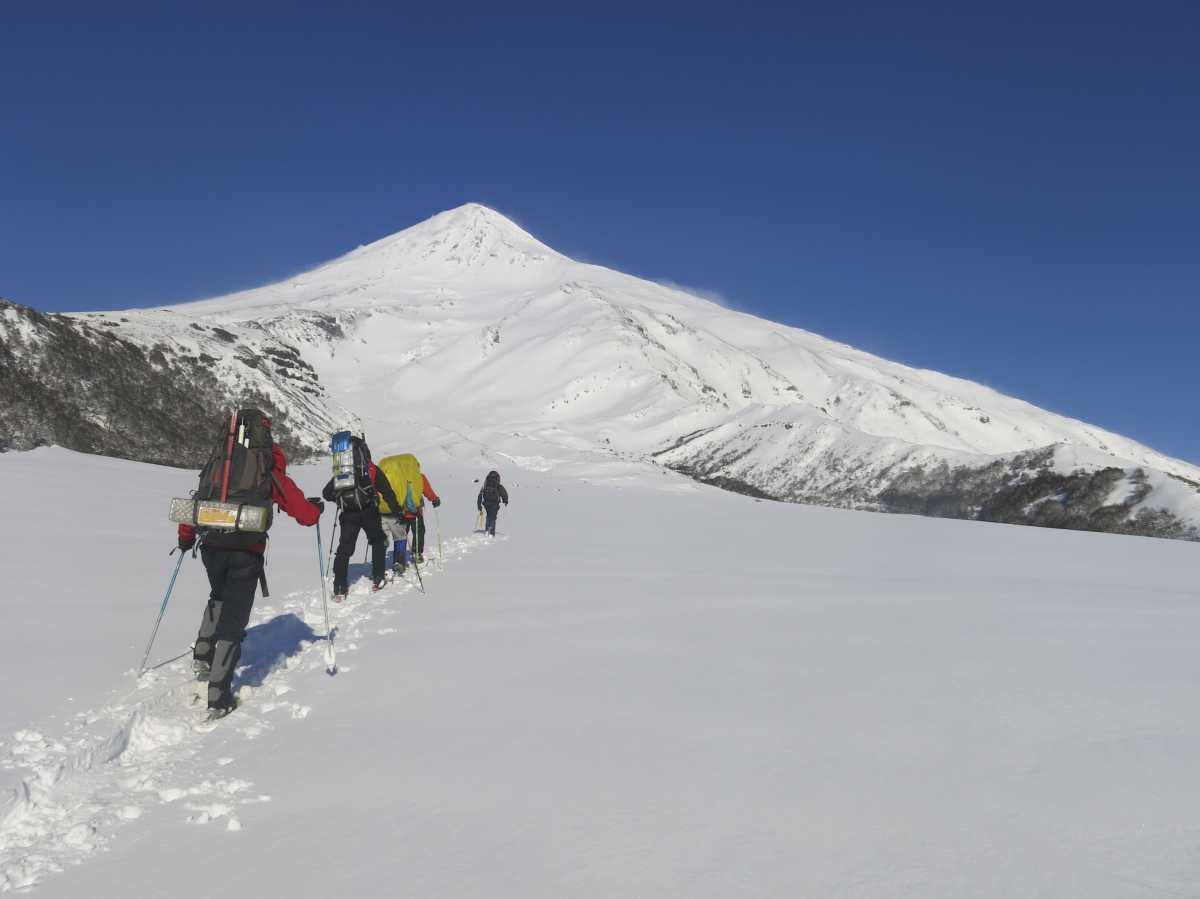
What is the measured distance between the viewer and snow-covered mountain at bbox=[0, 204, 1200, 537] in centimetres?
3422

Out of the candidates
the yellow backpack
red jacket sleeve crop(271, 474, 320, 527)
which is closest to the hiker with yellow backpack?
the yellow backpack

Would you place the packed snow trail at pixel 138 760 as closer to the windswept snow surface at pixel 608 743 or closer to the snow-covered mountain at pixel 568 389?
the windswept snow surface at pixel 608 743

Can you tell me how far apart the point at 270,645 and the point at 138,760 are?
2968mm

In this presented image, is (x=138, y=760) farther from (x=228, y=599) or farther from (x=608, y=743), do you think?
(x=608, y=743)

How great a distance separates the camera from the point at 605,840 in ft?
10.9

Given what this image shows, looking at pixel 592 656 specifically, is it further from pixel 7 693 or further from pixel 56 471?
pixel 56 471

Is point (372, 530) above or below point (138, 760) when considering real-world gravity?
above

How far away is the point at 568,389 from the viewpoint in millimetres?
99688

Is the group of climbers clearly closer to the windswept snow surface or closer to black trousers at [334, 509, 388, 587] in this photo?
the windswept snow surface

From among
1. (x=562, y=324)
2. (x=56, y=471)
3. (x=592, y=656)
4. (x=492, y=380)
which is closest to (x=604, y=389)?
(x=492, y=380)

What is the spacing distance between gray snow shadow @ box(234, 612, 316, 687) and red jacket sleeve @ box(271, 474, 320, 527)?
1320 mm

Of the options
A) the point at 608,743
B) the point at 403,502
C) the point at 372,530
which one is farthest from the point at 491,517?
the point at 608,743

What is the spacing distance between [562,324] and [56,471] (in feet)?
352

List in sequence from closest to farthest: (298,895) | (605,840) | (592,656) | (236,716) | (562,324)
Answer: (298,895) → (605,840) → (236,716) → (592,656) → (562,324)
